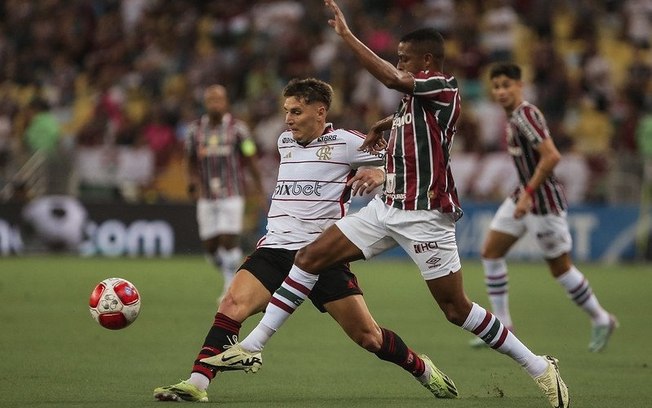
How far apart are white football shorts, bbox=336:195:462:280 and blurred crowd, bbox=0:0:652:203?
1319 centimetres

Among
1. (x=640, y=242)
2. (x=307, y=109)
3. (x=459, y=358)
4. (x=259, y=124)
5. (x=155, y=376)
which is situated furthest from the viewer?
(x=259, y=124)

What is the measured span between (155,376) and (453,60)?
607 inches

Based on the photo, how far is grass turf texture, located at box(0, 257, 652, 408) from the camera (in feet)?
25.1

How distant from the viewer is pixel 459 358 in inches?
385

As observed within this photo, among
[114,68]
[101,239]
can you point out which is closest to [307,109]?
[101,239]

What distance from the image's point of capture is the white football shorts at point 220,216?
1468cm

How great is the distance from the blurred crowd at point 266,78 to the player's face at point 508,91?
939cm

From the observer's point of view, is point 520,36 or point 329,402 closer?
point 329,402

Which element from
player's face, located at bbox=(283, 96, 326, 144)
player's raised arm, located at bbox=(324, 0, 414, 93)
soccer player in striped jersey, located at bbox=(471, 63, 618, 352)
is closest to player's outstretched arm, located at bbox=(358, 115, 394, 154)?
player's face, located at bbox=(283, 96, 326, 144)

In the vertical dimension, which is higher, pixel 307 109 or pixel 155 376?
pixel 307 109

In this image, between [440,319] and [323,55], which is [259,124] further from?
[440,319]

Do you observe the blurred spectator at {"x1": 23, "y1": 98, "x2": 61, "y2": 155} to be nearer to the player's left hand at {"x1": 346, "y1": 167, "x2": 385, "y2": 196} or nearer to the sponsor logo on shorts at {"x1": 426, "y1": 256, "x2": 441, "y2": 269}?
the player's left hand at {"x1": 346, "y1": 167, "x2": 385, "y2": 196}

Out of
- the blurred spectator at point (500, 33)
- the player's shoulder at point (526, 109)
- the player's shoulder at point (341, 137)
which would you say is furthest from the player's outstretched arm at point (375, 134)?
the blurred spectator at point (500, 33)

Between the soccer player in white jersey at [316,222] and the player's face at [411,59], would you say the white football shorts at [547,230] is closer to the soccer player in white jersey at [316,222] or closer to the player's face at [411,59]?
the soccer player in white jersey at [316,222]
